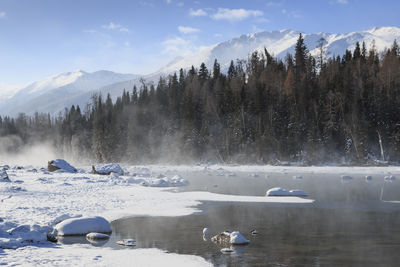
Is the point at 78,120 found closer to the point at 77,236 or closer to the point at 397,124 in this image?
the point at 397,124

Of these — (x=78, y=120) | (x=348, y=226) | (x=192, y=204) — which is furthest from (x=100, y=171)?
(x=78, y=120)

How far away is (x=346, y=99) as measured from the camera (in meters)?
77.1

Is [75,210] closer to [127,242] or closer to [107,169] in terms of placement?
[127,242]

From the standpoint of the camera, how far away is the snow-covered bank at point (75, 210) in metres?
13.3

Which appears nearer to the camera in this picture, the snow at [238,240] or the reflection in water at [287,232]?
the reflection in water at [287,232]

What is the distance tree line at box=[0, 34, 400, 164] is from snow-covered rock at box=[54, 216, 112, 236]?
59871mm

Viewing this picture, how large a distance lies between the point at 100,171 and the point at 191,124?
125 ft

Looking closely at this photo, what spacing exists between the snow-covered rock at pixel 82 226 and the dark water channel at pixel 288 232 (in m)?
0.65

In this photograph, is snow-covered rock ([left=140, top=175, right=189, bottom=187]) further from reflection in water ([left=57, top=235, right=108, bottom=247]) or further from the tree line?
the tree line

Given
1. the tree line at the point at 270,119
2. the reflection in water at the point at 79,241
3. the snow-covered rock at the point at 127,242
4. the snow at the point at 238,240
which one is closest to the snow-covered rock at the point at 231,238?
the snow at the point at 238,240

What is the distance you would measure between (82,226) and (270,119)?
67275 millimetres

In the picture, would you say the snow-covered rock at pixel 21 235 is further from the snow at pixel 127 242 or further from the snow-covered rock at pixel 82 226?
the snow at pixel 127 242

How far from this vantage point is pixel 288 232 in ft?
56.6

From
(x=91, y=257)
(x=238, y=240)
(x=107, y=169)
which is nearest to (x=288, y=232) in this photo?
(x=238, y=240)
